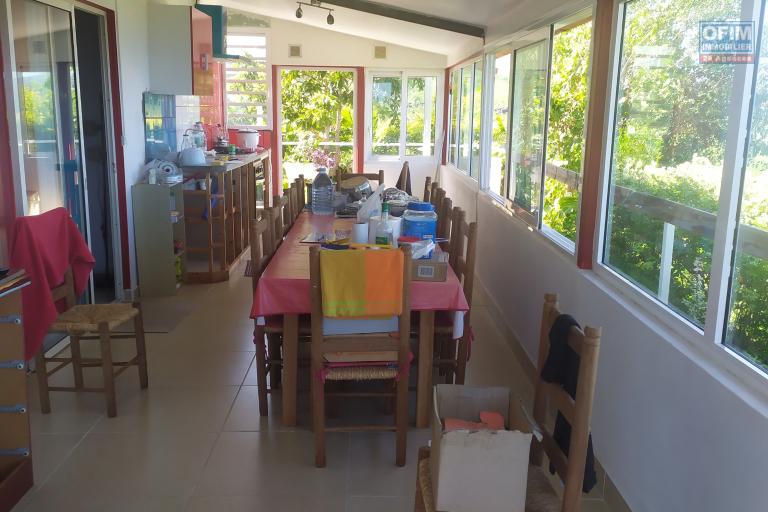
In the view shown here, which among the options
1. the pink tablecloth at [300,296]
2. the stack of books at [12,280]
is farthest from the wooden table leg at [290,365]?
the stack of books at [12,280]

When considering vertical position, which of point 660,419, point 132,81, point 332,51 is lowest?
point 660,419

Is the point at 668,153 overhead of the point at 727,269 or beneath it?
overhead

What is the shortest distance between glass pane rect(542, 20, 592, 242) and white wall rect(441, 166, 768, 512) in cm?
27

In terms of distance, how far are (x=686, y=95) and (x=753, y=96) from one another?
16.7 inches

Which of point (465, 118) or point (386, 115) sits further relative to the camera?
point (386, 115)

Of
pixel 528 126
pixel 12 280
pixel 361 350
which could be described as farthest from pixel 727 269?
pixel 528 126

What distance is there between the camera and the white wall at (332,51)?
8.94 metres

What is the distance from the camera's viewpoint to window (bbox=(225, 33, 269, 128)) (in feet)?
29.3

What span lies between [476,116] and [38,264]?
179 inches

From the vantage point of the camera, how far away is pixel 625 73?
9.12ft

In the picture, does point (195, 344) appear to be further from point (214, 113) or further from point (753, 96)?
point (214, 113)

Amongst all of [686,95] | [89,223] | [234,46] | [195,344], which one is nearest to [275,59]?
[234,46]

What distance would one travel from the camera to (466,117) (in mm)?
7406

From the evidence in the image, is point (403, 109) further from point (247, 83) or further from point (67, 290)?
point (67, 290)
